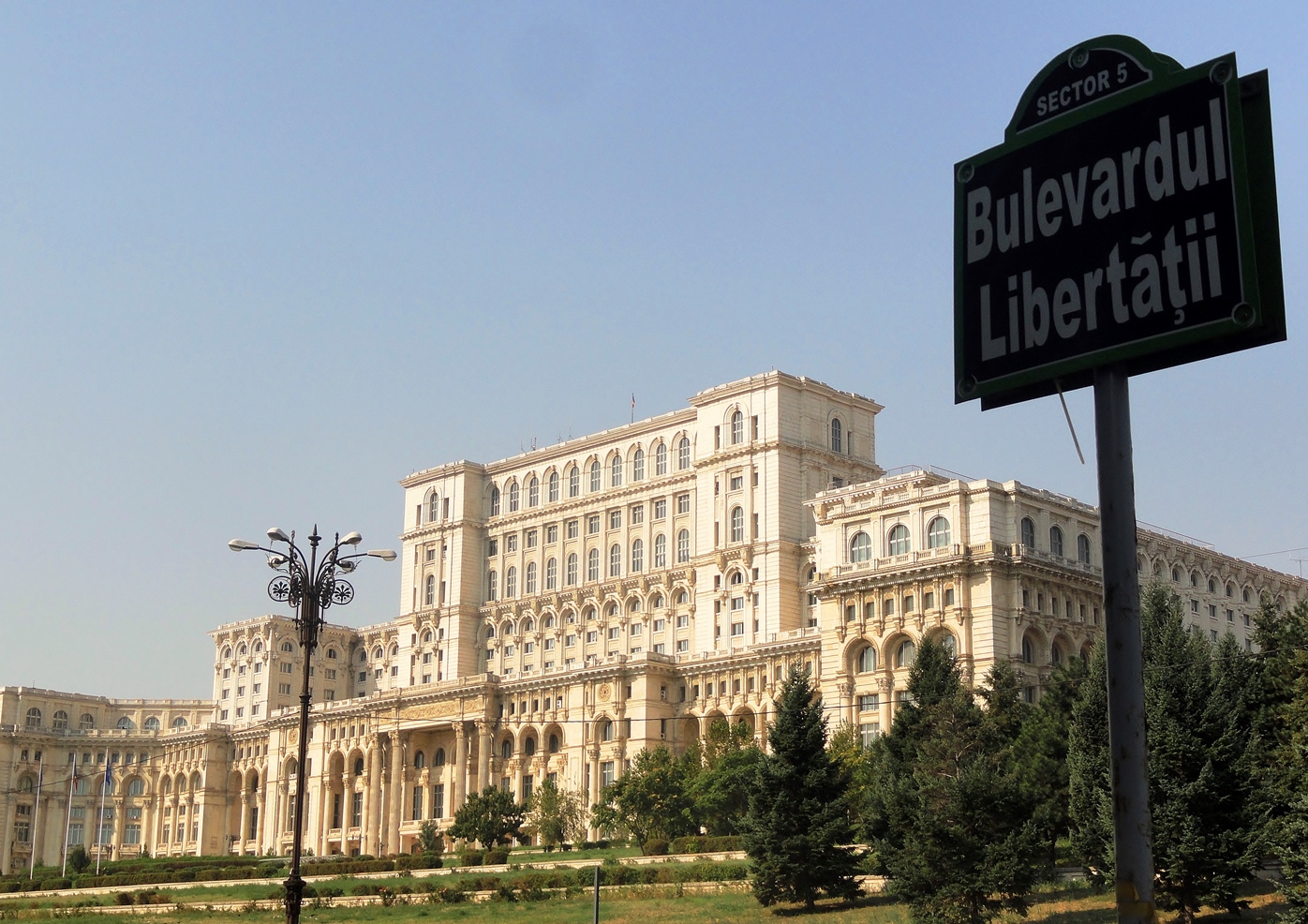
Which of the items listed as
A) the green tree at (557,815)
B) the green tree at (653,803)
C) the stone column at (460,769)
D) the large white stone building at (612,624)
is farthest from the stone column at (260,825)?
the green tree at (653,803)

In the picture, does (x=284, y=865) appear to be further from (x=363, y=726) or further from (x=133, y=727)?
(x=133, y=727)

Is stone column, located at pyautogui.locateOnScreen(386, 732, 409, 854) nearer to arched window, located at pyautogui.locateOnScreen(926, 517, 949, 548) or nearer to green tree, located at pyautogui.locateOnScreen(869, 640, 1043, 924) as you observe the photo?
arched window, located at pyautogui.locateOnScreen(926, 517, 949, 548)

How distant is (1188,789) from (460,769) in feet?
264

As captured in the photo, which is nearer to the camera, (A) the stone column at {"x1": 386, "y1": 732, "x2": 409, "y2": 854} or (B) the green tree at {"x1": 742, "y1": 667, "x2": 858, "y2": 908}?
(B) the green tree at {"x1": 742, "y1": 667, "x2": 858, "y2": 908}

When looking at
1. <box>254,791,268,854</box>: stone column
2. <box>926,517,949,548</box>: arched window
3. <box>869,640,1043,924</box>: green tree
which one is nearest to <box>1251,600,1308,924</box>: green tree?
<box>869,640,1043,924</box>: green tree

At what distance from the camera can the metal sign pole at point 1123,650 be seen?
12.1 metres

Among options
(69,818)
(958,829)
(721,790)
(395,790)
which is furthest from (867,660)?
(69,818)

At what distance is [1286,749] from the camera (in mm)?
42719

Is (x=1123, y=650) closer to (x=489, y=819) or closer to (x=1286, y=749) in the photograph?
(x=1286, y=749)

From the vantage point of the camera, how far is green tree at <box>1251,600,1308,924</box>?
35125 mm

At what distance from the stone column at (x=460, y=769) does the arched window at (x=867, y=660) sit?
37.6 metres

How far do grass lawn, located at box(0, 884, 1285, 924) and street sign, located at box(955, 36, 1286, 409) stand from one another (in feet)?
101

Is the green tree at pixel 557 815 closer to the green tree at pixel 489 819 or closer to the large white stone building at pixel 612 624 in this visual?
the green tree at pixel 489 819

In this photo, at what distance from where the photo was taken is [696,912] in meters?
51.6
